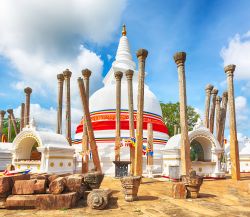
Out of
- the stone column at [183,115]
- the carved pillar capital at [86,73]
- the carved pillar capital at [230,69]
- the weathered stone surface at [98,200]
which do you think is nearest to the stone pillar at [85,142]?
the carved pillar capital at [86,73]

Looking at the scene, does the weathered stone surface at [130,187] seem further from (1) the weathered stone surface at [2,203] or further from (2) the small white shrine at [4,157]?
(2) the small white shrine at [4,157]

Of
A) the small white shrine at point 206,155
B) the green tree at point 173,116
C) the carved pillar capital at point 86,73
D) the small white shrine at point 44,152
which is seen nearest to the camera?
the small white shrine at point 44,152

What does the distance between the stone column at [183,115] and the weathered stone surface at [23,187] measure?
805 centimetres

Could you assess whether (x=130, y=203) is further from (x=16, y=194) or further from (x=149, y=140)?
(x=149, y=140)

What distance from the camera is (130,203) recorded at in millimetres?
7781

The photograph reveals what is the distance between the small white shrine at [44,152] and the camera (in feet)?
51.8

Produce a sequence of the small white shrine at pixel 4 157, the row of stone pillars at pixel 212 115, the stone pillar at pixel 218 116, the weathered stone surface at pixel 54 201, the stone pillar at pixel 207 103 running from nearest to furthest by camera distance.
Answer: the weathered stone surface at pixel 54 201 < the row of stone pillars at pixel 212 115 < the stone pillar at pixel 207 103 < the stone pillar at pixel 218 116 < the small white shrine at pixel 4 157

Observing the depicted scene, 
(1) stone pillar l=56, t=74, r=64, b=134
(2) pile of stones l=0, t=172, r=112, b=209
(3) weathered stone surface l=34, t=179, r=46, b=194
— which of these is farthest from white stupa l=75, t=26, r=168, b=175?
(3) weathered stone surface l=34, t=179, r=46, b=194

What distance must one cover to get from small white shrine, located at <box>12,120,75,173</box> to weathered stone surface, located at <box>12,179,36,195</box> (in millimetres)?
8408

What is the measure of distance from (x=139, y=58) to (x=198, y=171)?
8.30m

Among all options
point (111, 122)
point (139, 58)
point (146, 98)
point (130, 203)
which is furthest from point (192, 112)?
point (130, 203)

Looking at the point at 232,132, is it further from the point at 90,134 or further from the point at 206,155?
the point at 90,134

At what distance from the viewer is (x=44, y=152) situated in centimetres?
1581

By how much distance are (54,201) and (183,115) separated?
28.8 ft
